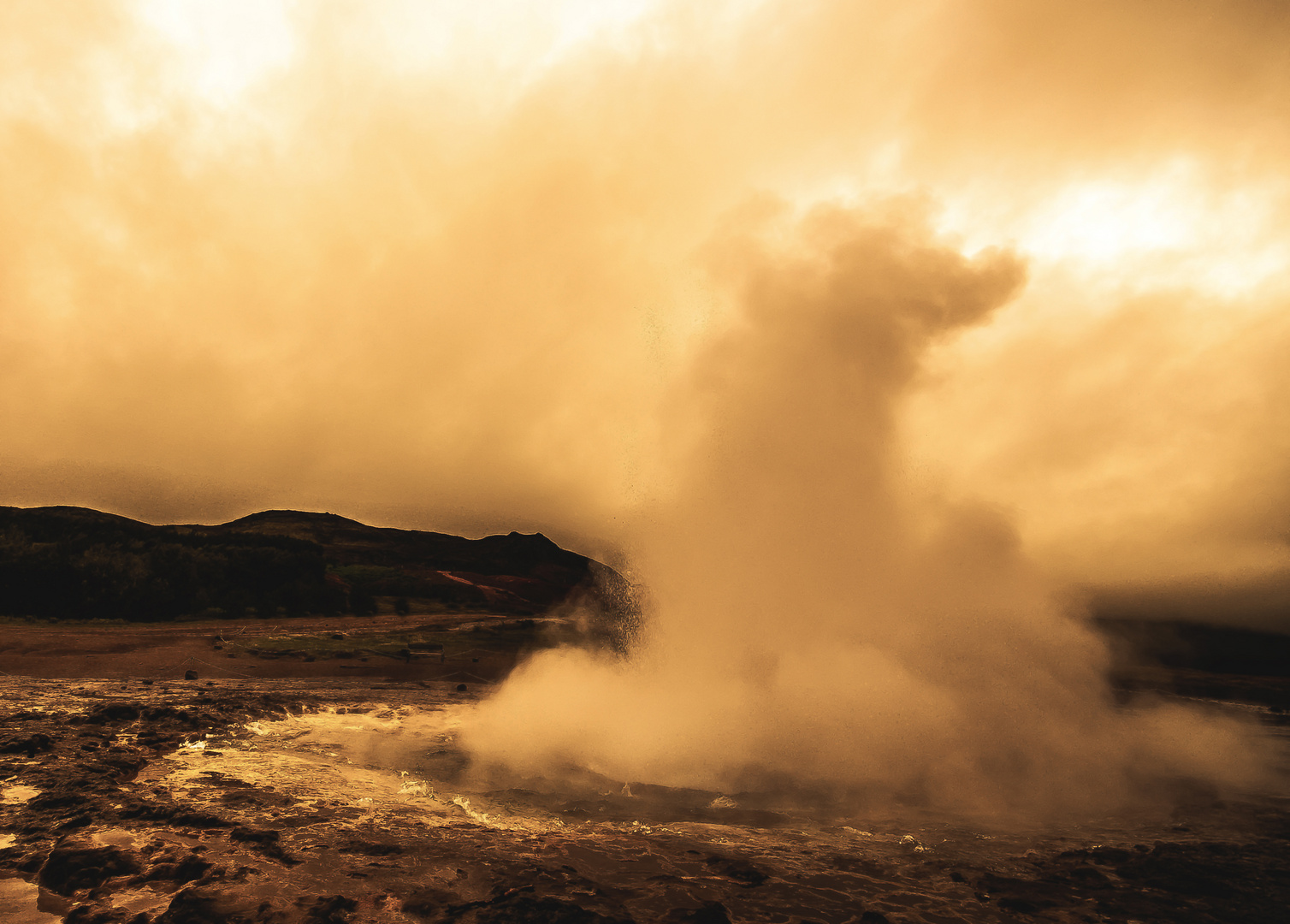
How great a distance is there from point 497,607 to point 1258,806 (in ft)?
136

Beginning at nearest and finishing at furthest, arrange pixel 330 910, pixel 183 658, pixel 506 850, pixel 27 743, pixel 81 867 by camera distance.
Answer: pixel 330 910 < pixel 81 867 < pixel 506 850 < pixel 27 743 < pixel 183 658

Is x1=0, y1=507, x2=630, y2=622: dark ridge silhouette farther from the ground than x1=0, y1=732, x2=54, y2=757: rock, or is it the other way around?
x1=0, y1=507, x2=630, y2=622: dark ridge silhouette

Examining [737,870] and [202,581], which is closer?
[737,870]

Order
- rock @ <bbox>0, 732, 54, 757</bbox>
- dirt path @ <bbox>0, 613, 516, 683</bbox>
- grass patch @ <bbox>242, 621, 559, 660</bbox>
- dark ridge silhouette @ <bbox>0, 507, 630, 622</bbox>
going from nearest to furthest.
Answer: rock @ <bbox>0, 732, 54, 757</bbox>
dirt path @ <bbox>0, 613, 516, 683</bbox>
grass patch @ <bbox>242, 621, 559, 660</bbox>
dark ridge silhouette @ <bbox>0, 507, 630, 622</bbox>

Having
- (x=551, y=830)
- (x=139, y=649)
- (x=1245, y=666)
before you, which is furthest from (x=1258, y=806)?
(x=1245, y=666)

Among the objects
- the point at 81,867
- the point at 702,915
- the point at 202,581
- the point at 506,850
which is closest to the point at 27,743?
the point at 81,867

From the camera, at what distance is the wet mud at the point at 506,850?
182 inches

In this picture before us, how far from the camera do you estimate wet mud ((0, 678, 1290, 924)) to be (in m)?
4.62

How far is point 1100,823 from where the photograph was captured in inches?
305

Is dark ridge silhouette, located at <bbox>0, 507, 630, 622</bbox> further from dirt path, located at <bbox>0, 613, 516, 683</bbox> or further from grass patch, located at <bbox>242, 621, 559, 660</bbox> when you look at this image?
grass patch, located at <bbox>242, 621, 559, 660</bbox>

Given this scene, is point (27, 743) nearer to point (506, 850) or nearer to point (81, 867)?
point (81, 867)

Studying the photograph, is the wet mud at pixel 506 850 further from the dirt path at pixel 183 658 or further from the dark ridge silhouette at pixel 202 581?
the dirt path at pixel 183 658

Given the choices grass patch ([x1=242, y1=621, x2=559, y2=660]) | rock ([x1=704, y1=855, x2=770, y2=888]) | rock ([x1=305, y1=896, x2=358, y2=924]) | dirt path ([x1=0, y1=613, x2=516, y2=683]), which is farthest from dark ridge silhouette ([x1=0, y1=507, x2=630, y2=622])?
rock ([x1=305, y1=896, x2=358, y2=924])

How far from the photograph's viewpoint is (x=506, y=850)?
5.85 meters
